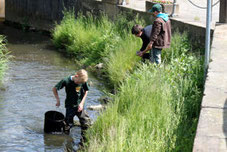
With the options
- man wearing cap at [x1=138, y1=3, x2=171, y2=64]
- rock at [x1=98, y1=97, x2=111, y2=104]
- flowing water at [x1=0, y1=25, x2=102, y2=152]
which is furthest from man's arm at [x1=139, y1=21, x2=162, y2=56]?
flowing water at [x1=0, y1=25, x2=102, y2=152]

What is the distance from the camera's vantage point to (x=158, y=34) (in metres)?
10.1

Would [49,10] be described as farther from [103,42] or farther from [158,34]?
[158,34]

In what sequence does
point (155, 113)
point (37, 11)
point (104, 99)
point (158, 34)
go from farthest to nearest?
1. point (37, 11)
2. point (104, 99)
3. point (158, 34)
4. point (155, 113)

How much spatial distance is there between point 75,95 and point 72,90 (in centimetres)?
11

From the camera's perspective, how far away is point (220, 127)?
586 cm

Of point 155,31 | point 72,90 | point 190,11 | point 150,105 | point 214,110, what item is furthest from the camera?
point 190,11

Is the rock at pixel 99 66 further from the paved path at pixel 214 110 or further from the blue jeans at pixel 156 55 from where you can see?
the paved path at pixel 214 110

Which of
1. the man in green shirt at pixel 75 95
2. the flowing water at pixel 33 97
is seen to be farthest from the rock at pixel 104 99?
the man in green shirt at pixel 75 95

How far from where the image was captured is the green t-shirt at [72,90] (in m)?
8.21

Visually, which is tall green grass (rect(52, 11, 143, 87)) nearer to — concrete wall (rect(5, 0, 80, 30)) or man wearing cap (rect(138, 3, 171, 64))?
man wearing cap (rect(138, 3, 171, 64))

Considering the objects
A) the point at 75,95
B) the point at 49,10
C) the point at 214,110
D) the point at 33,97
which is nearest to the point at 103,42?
the point at 33,97

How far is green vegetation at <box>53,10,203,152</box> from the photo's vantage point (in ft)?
21.3

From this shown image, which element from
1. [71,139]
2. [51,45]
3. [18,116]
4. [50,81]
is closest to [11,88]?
[50,81]

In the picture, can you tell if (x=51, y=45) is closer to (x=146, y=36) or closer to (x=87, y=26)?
(x=87, y=26)
